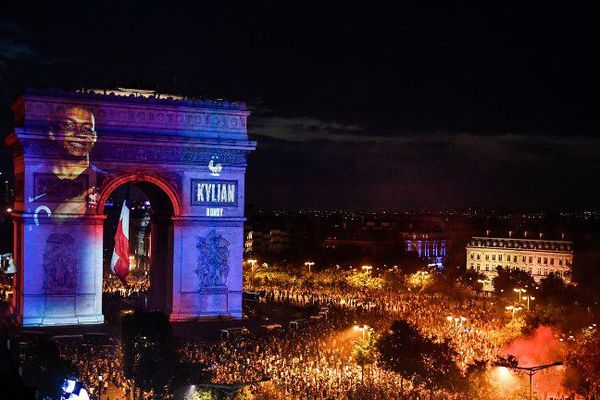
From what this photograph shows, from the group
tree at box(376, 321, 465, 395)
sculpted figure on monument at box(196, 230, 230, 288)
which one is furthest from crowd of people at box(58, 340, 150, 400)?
tree at box(376, 321, 465, 395)

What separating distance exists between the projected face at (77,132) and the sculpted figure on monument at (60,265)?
3.40m

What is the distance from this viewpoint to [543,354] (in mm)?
29469

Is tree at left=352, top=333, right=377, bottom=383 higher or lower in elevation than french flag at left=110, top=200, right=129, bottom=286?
lower

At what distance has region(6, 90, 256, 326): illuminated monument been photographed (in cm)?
3297

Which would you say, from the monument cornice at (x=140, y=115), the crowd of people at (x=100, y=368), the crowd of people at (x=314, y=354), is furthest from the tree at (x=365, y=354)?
the monument cornice at (x=140, y=115)

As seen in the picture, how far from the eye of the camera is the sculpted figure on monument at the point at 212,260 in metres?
35.5

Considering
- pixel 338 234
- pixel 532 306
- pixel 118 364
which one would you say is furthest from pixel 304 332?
pixel 338 234

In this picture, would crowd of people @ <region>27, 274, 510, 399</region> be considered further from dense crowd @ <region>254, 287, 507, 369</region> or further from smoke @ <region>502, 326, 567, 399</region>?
smoke @ <region>502, 326, 567, 399</region>

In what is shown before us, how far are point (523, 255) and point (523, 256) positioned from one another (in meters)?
0.10

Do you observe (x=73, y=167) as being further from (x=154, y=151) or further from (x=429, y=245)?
(x=429, y=245)

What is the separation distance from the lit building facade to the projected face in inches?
2019

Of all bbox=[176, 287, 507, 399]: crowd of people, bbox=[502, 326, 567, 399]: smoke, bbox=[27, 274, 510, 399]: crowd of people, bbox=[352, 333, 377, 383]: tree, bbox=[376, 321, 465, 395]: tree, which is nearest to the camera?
bbox=[376, 321, 465, 395]: tree

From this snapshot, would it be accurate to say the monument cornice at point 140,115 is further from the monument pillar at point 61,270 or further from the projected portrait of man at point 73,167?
the monument pillar at point 61,270

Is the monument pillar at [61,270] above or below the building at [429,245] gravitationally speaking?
above
